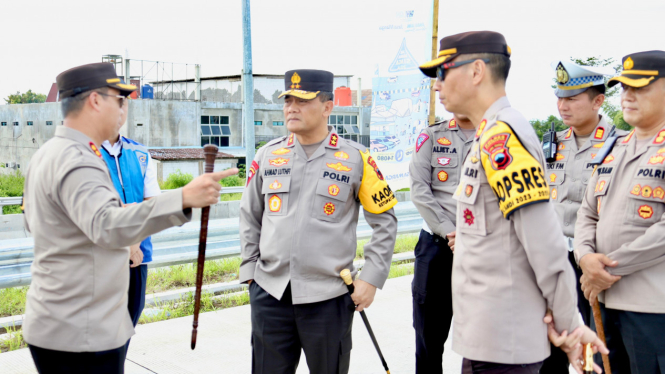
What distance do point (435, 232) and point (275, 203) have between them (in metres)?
1.11

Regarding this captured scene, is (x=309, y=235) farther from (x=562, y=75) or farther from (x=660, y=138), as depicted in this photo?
(x=562, y=75)

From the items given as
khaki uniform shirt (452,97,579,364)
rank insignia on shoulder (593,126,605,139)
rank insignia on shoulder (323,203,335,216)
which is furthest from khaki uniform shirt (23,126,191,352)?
rank insignia on shoulder (593,126,605,139)

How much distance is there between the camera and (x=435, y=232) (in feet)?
11.3

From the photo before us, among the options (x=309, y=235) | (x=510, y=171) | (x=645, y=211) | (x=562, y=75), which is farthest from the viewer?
(x=562, y=75)

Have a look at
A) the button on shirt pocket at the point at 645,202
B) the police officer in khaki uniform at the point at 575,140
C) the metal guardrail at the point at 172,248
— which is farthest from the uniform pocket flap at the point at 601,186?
the metal guardrail at the point at 172,248

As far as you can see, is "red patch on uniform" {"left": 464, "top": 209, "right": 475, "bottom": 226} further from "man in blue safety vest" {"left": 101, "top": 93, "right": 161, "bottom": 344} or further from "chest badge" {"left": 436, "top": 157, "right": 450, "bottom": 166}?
"man in blue safety vest" {"left": 101, "top": 93, "right": 161, "bottom": 344}

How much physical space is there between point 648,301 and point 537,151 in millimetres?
1132

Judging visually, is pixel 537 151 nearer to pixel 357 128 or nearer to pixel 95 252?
pixel 95 252

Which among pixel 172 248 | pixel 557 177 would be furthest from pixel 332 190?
pixel 172 248

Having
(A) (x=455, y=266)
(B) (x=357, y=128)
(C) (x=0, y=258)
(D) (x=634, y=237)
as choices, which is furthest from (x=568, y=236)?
(B) (x=357, y=128)

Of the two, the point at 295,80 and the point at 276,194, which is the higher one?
the point at 295,80

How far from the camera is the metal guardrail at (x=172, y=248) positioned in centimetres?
411

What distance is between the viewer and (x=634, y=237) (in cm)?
262

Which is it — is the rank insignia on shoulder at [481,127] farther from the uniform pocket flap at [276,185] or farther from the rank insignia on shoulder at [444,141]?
Result: the rank insignia on shoulder at [444,141]
